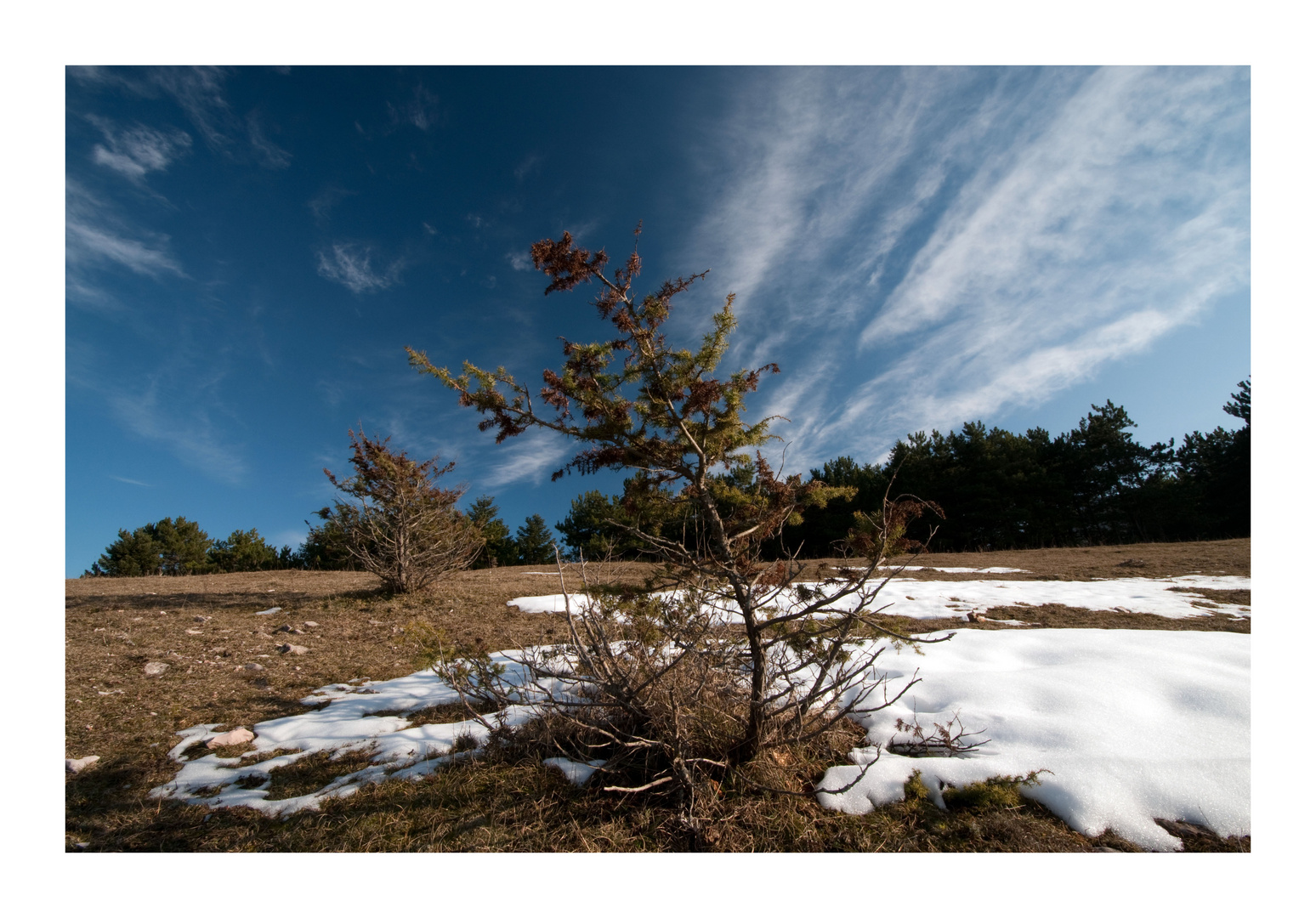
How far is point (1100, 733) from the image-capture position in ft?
9.93

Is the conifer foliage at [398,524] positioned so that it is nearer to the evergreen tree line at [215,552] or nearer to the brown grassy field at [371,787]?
the brown grassy field at [371,787]

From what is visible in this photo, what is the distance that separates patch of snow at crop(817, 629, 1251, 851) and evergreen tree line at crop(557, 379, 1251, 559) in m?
24.6

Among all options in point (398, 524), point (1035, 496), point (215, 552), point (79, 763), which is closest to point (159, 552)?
point (215, 552)

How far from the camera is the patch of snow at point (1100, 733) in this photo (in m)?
2.43

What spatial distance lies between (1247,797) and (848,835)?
6.80 ft

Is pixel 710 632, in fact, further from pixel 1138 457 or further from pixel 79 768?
pixel 1138 457

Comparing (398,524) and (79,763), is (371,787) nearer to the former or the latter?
(79,763)

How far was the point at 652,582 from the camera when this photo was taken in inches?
120

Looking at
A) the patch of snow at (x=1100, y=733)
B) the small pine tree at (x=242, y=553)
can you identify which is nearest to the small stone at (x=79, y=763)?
the patch of snow at (x=1100, y=733)

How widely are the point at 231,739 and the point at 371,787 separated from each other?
2090mm

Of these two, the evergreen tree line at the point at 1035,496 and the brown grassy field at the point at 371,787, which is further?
the evergreen tree line at the point at 1035,496

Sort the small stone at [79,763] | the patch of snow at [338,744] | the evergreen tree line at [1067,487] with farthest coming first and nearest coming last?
1. the evergreen tree line at [1067,487]
2. the small stone at [79,763]
3. the patch of snow at [338,744]

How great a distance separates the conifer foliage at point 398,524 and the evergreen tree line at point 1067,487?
16665mm
